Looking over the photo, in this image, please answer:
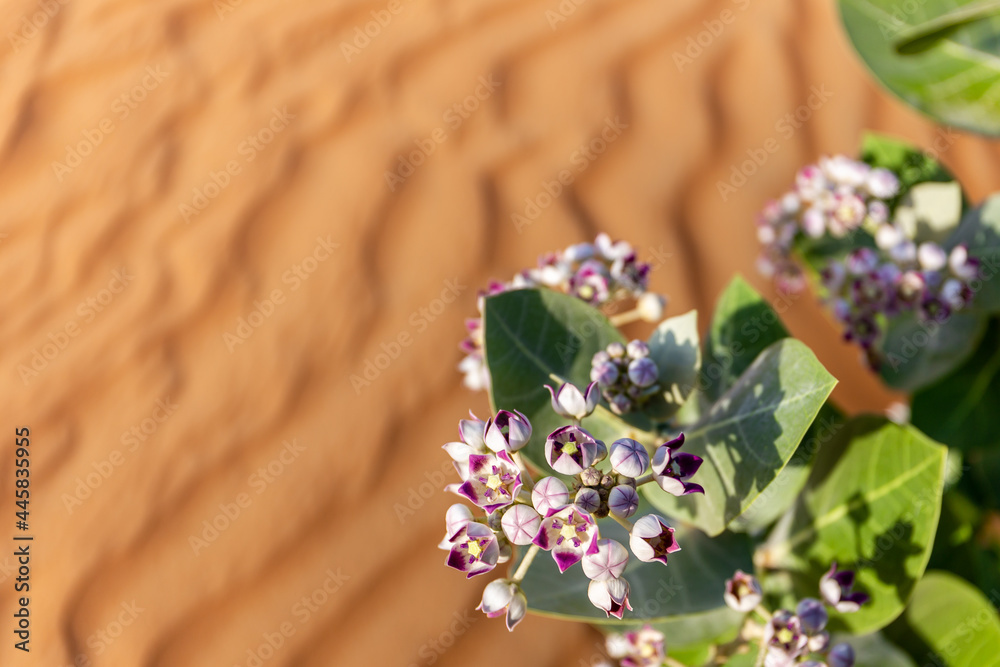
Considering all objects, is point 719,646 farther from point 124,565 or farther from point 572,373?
point 124,565

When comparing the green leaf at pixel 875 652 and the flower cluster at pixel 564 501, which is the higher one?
the flower cluster at pixel 564 501

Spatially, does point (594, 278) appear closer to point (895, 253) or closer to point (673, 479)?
point (673, 479)

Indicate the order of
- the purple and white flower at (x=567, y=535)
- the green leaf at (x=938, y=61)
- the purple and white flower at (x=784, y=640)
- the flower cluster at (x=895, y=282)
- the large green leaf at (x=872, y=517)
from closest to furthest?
1. the purple and white flower at (x=567, y=535)
2. the purple and white flower at (x=784, y=640)
3. the large green leaf at (x=872, y=517)
4. the flower cluster at (x=895, y=282)
5. the green leaf at (x=938, y=61)

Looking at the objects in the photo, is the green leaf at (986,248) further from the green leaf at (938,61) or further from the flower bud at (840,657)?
the flower bud at (840,657)

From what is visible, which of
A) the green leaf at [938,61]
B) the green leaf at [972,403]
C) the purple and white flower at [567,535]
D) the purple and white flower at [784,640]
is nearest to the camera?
the purple and white flower at [567,535]

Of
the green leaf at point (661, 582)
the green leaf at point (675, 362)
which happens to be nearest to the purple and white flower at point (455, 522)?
the green leaf at point (661, 582)

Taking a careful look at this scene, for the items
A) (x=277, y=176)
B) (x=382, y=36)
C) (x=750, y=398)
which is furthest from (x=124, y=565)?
(x=382, y=36)
